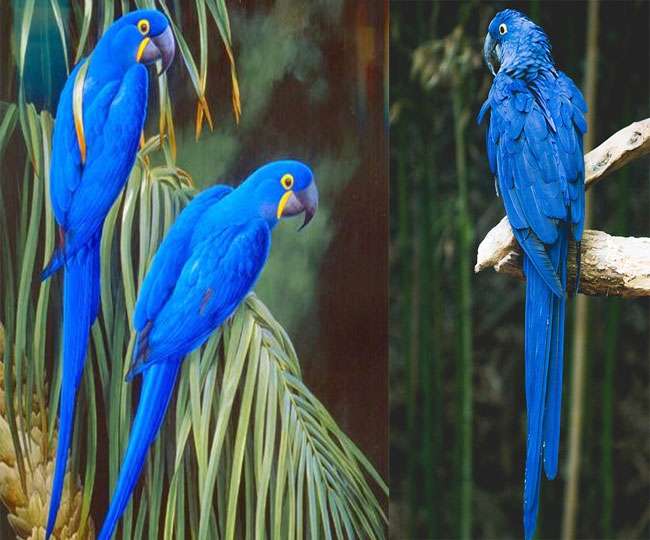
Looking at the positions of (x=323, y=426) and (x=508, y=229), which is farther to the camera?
(x=323, y=426)

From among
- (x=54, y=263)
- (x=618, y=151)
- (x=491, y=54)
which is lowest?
(x=54, y=263)

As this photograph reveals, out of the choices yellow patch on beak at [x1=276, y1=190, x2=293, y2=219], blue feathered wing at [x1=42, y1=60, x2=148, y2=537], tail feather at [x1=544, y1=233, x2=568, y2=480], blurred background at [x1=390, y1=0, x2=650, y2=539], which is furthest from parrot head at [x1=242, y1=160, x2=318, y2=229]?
tail feather at [x1=544, y1=233, x2=568, y2=480]

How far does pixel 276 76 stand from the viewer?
2.62 m

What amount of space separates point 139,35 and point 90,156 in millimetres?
296

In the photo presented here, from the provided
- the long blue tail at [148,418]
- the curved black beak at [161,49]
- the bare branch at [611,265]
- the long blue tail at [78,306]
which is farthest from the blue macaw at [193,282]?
the bare branch at [611,265]

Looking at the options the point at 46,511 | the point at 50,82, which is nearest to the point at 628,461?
the point at 46,511

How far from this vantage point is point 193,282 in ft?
8.63

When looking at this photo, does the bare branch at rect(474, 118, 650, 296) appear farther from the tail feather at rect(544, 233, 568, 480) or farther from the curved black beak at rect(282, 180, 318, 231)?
the curved black beak at rect(282, 180, 318, 231)

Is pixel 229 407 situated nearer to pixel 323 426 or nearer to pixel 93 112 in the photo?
pixel 323 426

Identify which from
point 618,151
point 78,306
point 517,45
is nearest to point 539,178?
point 618,151

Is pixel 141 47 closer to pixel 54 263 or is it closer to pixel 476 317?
pixel 54 263

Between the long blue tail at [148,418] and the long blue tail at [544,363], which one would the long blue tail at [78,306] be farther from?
the long blue tail at [544,363]

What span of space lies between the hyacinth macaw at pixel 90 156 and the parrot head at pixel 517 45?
73cm

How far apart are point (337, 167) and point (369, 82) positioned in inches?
8.2
